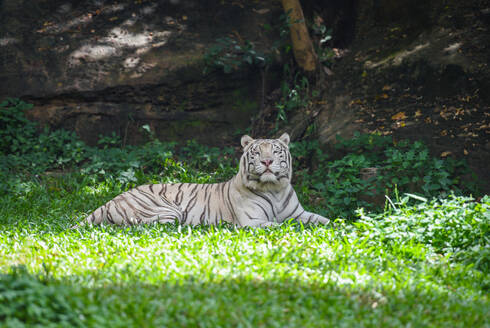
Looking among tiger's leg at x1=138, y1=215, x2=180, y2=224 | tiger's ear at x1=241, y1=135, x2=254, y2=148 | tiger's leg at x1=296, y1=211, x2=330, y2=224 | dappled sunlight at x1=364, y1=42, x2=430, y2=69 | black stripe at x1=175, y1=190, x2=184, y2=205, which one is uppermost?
dappled sunlight at x1=364, y1=42, x2=430, y2=69

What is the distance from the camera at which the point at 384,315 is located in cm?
288

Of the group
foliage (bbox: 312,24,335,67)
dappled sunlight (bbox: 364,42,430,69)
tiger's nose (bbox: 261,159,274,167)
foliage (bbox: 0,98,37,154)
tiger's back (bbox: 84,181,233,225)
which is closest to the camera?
tiger's nose (bbox: 261,159,274,167)

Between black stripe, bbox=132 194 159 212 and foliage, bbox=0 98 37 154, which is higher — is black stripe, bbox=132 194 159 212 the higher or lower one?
the lower one

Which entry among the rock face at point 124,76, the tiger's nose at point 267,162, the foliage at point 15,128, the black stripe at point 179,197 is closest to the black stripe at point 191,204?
the black stripe at point 179,197

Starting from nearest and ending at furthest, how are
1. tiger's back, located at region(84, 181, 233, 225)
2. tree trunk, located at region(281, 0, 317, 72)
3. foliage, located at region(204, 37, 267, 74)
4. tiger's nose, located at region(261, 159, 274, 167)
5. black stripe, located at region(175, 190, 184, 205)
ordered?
tiger's nose, located at region(261, 159, 274, 167) < tiger's back, located at region(84, 181, 233, 225) < black stripe, located at region(175, 190, 184, 205) < tree trunk, located at region(281, 0, 317, 72) < foliage, located at region(204, 37, 267, 74)

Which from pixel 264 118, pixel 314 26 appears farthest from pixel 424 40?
pixel 264 118

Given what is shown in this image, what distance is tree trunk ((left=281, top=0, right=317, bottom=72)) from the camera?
25.9 feet

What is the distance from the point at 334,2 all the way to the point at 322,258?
22.8 feet

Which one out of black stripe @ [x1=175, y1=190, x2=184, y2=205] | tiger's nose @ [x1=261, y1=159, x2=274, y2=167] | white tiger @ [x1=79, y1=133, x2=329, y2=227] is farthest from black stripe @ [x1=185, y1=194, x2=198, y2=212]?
tiger's nose @ [x1=261, y1=159, x2=274, y2=167]

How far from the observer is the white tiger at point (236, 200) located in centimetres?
504

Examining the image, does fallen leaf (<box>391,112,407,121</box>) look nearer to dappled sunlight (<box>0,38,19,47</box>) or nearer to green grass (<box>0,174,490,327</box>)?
green grass (<box>0,174,490,327</box>)

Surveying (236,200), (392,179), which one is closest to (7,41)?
(236,200)

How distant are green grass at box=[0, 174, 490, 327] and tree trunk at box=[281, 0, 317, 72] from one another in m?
4.31

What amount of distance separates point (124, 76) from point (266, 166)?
4.66 meters
